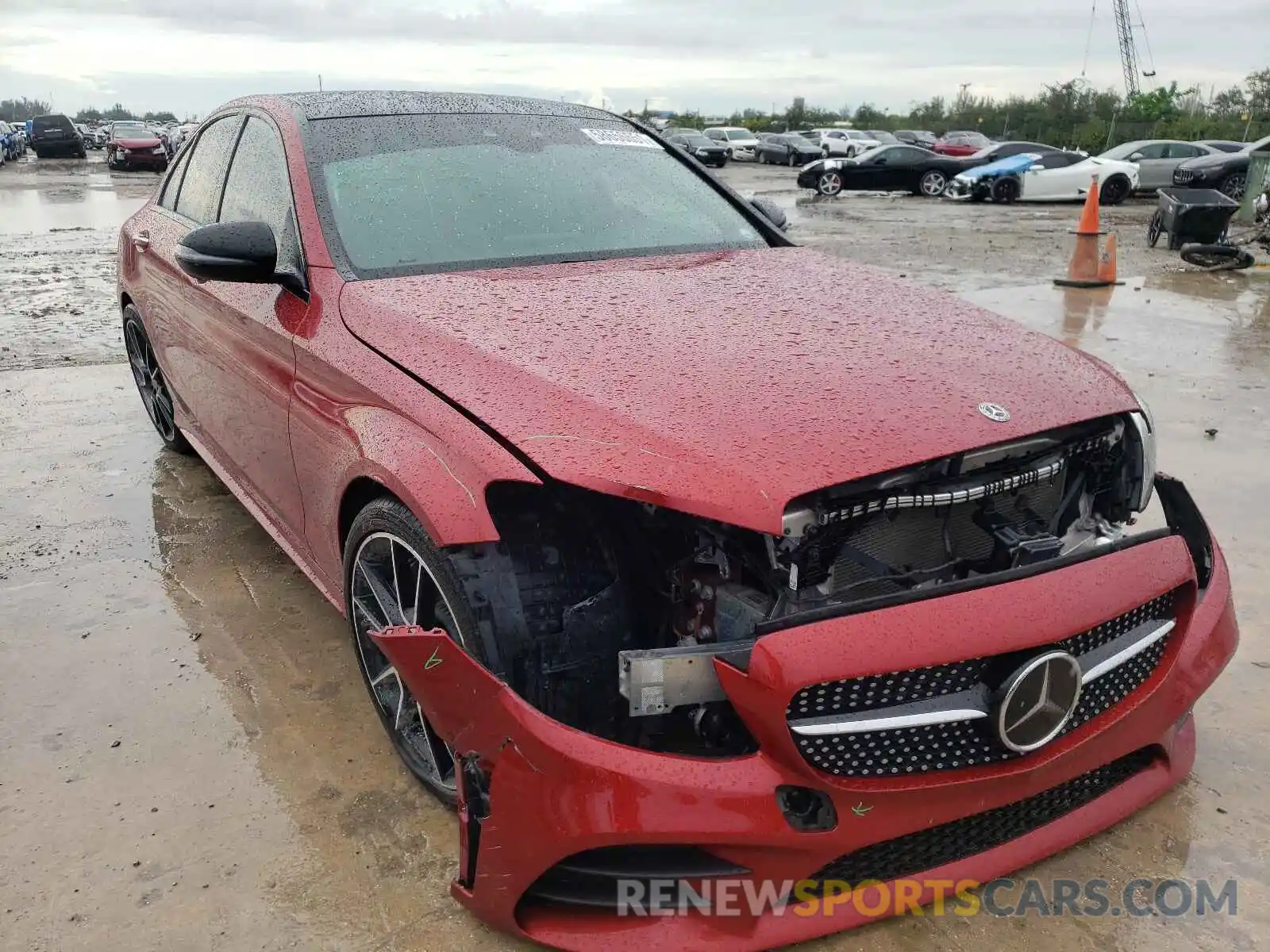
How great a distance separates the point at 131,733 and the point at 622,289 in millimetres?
1736

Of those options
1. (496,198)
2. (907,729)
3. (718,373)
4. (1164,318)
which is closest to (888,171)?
(1164,318)

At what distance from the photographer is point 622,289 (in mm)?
2637

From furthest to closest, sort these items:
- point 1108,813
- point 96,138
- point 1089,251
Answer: point 96,138 → point 1089,251 → point 1108,813

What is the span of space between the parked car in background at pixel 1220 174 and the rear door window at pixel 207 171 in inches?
751

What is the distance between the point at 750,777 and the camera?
1.72 meters

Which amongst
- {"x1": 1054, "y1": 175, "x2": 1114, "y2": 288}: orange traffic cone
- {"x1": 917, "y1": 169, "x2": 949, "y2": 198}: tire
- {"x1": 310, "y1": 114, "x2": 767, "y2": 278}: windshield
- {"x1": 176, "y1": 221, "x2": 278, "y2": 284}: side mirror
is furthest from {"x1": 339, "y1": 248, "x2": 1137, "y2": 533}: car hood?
{"x1": 917, "y1": 169, "x2": 949, "y2": 198}: tire

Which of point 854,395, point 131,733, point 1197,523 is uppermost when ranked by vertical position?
Answer: point 854,395

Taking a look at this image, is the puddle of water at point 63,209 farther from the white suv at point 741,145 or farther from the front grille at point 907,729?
the white suv at point 741,145

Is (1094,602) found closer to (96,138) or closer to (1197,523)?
(1197,523)

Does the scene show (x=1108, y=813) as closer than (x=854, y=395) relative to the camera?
No

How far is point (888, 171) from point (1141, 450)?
72.3 feet

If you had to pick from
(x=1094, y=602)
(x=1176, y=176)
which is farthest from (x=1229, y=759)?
(x=1176, y=176)

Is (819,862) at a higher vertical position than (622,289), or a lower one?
lower

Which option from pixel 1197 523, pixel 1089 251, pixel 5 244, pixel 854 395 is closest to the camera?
pixel 854 395
